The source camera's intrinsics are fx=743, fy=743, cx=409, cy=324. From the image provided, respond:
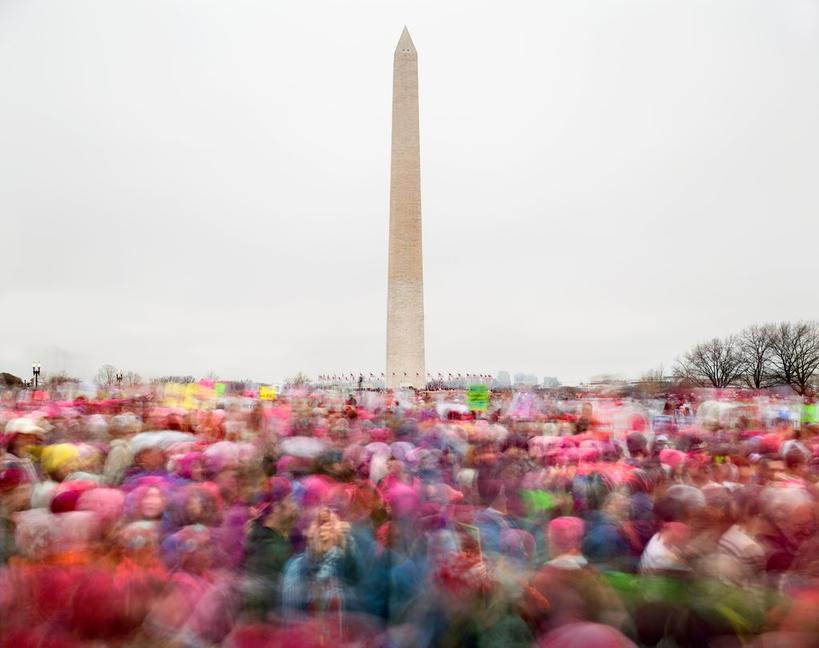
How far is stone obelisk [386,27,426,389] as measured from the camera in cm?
3581

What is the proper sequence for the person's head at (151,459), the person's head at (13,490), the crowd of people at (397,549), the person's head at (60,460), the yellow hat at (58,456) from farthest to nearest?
the person's head at (151,459), the yellow hat at (58,456), the person's head at (60,460), the person's head at (13,490), the crowd of people at (397,549)

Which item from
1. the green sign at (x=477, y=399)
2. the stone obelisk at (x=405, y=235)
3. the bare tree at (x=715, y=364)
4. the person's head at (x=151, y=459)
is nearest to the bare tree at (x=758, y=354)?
the bare tree at (x=715, y=364)

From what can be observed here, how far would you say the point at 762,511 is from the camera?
200 inches

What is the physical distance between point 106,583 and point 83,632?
11.7 inches

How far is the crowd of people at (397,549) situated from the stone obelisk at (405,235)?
28278 millimetres

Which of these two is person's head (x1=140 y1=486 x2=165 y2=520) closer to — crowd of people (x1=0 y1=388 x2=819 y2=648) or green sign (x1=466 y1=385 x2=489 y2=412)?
crowd of people (x1=0 y1=388 x2=819 y2=648)

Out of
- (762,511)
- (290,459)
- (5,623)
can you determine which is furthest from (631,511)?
(5,623)

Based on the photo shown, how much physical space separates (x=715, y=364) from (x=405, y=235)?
39.4 metres

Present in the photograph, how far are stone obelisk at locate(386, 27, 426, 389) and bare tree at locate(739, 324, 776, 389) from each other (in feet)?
119

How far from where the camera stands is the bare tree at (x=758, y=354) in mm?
61062

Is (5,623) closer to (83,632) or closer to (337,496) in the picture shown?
(83,632)

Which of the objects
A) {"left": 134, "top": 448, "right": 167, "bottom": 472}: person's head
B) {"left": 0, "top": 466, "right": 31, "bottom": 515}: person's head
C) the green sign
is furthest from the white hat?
the green sign

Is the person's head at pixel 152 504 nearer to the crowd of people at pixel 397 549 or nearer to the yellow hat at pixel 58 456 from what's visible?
the crowd of people at pixel 397 549

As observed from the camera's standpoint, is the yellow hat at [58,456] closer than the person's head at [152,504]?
No
